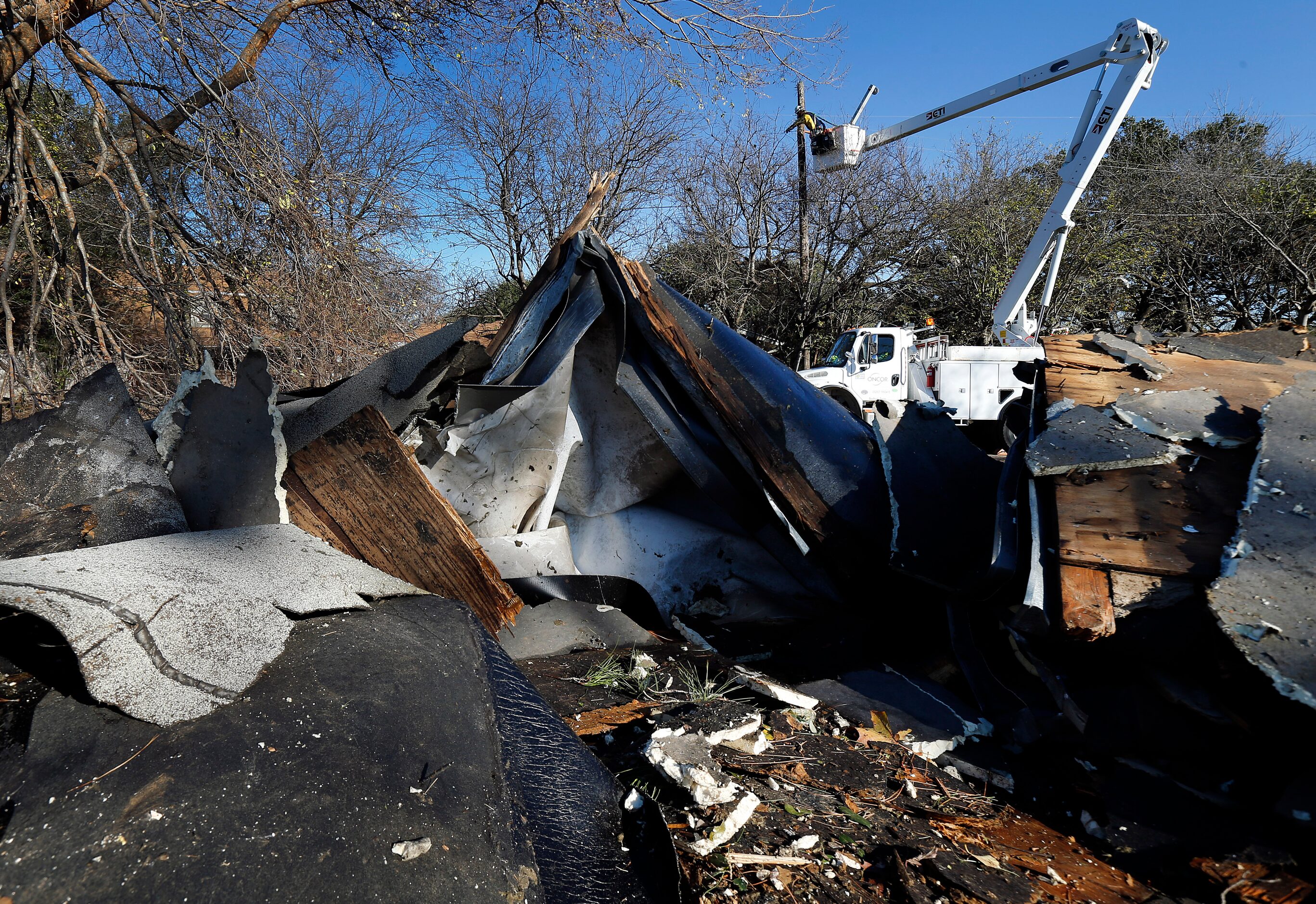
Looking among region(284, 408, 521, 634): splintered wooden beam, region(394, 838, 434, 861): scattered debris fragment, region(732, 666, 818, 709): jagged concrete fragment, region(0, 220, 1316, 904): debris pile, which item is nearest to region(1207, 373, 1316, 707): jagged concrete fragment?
region(0, 220, 1316, 904): debris pile

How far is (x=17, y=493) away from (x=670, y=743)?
7.23 ft

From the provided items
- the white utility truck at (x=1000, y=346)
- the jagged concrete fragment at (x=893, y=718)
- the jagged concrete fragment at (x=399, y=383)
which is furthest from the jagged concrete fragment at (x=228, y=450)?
the white utility truck at (x=1000, y=346)

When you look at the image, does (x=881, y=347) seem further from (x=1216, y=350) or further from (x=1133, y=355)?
(x=1133, y=355)

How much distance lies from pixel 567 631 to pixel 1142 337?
376cm

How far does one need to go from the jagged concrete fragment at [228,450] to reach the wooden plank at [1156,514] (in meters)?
2.75

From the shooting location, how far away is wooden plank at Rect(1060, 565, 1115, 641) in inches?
91.1

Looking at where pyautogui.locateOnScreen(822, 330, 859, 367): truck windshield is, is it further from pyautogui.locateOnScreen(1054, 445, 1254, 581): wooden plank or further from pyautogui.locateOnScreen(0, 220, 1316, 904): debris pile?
pyautogui.locateOnScreen(1054, 445, 1254, 581): wooden plank

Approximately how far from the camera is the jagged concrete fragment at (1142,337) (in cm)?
402

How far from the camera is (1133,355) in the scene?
11.2 feet

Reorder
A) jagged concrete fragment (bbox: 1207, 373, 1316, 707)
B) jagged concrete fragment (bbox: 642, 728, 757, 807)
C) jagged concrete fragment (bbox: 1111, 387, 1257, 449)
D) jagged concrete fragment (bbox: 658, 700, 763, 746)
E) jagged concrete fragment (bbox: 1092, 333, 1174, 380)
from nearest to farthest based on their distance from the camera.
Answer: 1. jagged concrete fragment (bbox: 642, 728, 757, 807)
2. jagged concrete fragment (bbox: 1207, 373, 1316, 707)
3. jagged concrete fragment (bbox: 658, 700, 763, 746)
4. jagged concrete fragment (bbox: 1111, 387, 1257, 449)
5. jagged concrete fragment (bbox: 1092, 333, 1174, 380)

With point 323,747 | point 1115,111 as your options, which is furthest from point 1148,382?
point 1115,111

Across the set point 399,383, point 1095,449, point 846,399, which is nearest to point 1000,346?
point 846,399

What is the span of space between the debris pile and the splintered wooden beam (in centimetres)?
1

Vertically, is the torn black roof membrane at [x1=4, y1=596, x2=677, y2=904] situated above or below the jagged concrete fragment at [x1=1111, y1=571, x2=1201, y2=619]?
below
